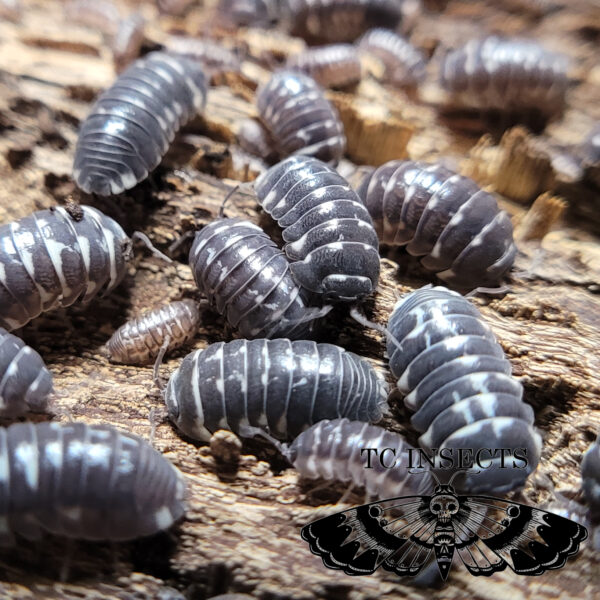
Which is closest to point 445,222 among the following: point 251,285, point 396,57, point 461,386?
point 461,386

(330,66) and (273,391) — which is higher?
(330,66)

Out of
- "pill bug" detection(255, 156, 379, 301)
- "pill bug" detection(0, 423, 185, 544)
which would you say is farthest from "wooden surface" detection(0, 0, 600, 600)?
"pill bug" detection(255, 156, 379, 301)

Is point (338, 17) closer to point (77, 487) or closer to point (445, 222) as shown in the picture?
point (445, 222)

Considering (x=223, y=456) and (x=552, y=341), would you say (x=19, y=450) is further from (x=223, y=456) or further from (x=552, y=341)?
(x=552, y=341)

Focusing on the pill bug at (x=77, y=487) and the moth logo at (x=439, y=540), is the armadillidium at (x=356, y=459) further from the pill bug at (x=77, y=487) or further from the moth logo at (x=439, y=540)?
the pill bug at (x=77, y=487)

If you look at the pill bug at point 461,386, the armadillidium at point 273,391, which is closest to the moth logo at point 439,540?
the pill bug at point 461,386

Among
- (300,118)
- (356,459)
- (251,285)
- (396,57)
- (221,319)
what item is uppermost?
(396,57)

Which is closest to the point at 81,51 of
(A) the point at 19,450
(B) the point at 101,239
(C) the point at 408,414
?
(B) the point at 101,239
